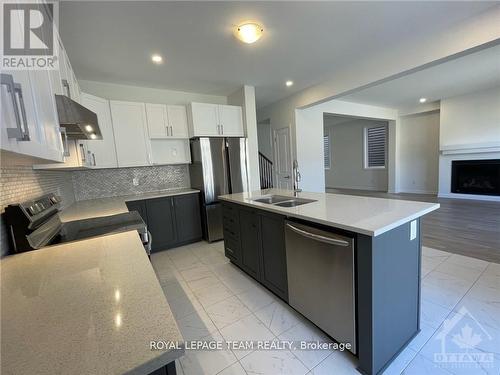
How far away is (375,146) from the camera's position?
318 inches

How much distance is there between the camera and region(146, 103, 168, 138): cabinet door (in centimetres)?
361

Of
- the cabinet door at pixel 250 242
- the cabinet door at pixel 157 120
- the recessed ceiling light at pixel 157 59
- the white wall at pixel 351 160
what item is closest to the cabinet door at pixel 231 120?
the cabinet door at pixel 157 120

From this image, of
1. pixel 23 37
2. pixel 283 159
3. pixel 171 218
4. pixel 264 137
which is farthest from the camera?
pixel 264 137

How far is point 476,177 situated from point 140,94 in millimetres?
8242

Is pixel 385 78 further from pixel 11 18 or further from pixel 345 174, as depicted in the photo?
pixel 345 174

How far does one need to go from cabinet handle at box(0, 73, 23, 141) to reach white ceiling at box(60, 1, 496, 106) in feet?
5.64

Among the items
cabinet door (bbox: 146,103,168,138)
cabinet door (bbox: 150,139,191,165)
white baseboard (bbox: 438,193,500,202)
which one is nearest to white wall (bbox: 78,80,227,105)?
cabinet door (bbox: 146,103,168,138)

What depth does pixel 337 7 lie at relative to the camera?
2.07 m

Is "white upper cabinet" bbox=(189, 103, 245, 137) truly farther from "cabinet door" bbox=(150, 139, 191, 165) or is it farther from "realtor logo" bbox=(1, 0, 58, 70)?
"realtor logo" bbox=(1, 0, 58, 70)

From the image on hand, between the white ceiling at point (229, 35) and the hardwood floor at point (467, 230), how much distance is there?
276 cm

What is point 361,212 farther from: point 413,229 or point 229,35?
point 229,35

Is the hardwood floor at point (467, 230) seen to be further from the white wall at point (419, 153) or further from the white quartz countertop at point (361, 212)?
the white quartz countertop at point (361, 212)

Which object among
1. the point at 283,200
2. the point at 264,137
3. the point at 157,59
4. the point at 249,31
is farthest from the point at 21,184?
the point at 264,137

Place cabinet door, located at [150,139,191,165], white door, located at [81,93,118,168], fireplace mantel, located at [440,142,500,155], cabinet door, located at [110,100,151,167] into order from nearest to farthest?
white door, located at [81,93,118,168] < cabinet door, located at [110,100,151,167] < cabinet door, located at [150,139,191,165] < fireplace mantel, located at [440,142,500,155]
